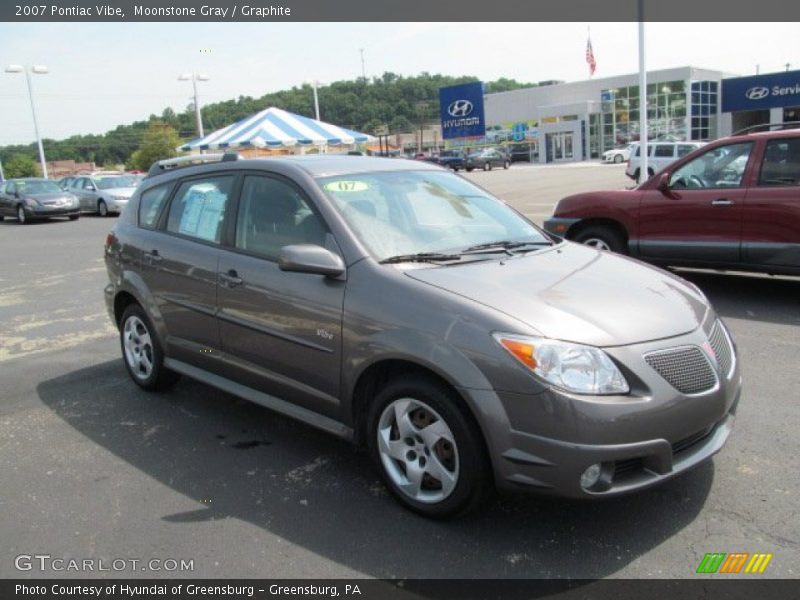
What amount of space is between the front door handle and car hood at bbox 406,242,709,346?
1.21 meters

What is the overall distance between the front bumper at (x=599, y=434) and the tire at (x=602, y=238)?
544cm

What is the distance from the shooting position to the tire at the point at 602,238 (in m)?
8.24

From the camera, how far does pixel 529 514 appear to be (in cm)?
334

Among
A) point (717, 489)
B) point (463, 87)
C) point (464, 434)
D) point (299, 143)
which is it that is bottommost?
point (717, 489)

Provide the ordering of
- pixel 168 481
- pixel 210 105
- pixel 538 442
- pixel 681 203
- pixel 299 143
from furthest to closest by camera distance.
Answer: pixel 210 105, pixel 299 143, pixel 681 203, pixel 168 481, pixel 538 442

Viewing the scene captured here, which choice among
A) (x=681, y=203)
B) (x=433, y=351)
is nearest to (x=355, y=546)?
(x=433, y=351)

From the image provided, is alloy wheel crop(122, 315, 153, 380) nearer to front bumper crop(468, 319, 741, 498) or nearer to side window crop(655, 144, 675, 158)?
front bumper crop(468, 319, 741, 498)

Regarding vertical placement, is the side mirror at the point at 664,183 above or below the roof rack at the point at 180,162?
below

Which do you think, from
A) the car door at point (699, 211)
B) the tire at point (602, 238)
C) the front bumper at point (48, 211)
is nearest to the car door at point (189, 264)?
the tire at point (602, 238)

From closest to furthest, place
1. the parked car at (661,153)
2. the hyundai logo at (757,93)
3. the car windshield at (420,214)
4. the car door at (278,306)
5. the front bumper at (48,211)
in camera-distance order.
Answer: the car door at (278,306) → the car windshield at (420,214) → the front bumper at (48,211) → the parked car at (661,153) → the hyundai logo at (757,93)

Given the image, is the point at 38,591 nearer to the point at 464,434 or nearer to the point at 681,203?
the point at 464,434

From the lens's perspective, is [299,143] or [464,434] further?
[299,143]

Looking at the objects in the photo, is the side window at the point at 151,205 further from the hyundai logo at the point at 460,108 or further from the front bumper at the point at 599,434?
the hyundai logo at the point at 460,108

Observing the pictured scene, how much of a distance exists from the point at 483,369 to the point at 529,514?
88 cm
